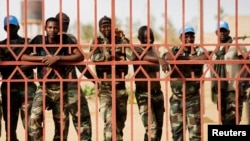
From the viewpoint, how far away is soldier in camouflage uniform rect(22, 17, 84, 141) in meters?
5.59

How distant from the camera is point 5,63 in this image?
557cm

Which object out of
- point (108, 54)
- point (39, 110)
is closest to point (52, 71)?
point (39, 110)

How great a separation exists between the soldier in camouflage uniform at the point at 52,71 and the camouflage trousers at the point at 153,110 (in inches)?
35.3

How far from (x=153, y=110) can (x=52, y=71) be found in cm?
149

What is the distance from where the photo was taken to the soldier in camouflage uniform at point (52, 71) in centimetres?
559

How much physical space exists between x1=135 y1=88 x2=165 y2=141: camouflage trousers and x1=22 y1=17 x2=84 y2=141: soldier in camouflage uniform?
90 cm

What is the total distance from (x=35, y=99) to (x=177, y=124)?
1.61m

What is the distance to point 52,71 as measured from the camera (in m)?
5.82

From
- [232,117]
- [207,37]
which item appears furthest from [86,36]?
[232,117]

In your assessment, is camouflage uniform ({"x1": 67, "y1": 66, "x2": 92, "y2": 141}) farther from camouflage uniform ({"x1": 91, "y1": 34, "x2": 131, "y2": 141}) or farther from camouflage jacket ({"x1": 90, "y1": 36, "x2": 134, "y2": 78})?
camouflage jacket ({"x1": 90, "y1": 36, "x2": 134, "y2": 78})

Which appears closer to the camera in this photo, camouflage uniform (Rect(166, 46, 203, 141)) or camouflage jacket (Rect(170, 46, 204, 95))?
camouflage jacket (Rect(170, 46, 204, 95))

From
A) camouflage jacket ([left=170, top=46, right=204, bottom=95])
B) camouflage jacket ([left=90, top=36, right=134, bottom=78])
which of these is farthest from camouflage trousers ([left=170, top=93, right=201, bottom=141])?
camouflage jacket ([left=90, top=36, right=134, bottom=78])

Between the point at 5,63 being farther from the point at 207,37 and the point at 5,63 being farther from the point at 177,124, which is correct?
the point at 207,37

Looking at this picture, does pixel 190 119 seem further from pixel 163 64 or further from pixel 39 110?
pixel 39 110
